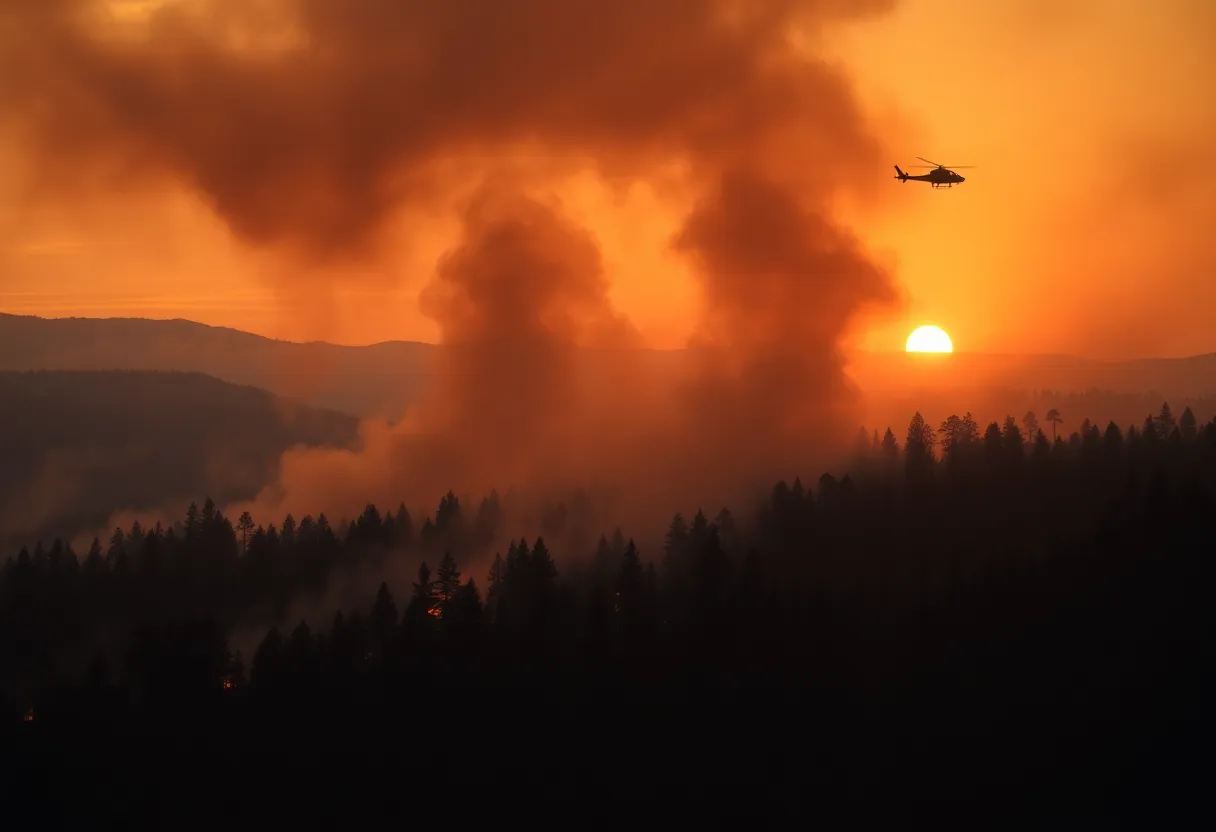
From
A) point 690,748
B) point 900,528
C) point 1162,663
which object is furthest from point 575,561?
point 1162,663

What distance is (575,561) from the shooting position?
152625 mm

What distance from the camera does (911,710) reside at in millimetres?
83125

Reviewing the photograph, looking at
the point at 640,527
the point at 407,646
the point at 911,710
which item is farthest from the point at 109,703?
the point at 640,527

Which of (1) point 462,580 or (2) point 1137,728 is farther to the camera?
(1) point 462,580

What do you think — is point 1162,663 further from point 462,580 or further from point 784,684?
point 462,580

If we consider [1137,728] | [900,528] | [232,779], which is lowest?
[232,779]

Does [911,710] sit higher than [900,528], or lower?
lower

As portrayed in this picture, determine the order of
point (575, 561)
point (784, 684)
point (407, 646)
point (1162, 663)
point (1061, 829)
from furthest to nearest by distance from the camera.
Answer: point (575, 561) < point (407, 646) < point (784, 684) < point (1162, 663) < point (1061, 829)

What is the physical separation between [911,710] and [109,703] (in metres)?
62.9

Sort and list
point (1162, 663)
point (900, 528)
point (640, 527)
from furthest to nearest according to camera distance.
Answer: point (640, 527), point (900, 528), point (1162, 663)

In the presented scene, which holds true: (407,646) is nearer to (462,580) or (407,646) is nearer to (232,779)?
(232,779)

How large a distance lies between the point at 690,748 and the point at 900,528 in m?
58.2

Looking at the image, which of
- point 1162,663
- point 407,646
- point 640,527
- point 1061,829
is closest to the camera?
point 1061,829

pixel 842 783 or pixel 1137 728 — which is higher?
pixel 1137 728
